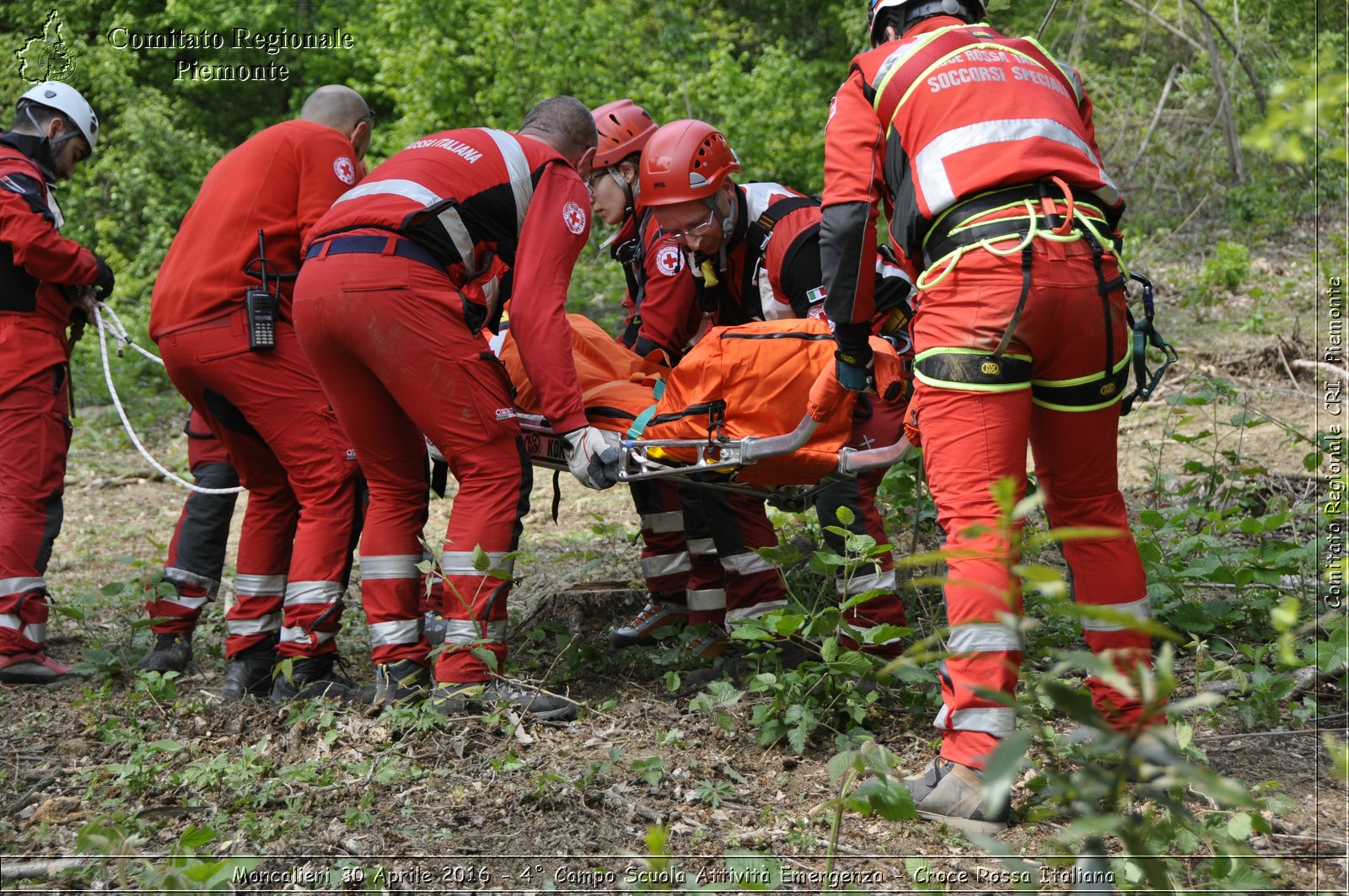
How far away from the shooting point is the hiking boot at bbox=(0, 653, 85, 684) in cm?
479

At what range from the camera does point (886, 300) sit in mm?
4328

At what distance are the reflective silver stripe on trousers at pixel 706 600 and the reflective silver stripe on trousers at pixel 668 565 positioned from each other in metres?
0.27

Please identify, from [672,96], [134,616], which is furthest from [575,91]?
[134,616]

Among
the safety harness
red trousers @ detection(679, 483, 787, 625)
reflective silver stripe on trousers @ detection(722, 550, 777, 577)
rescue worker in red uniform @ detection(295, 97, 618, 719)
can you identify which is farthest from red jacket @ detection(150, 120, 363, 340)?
the safety harness

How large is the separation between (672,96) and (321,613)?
36.8ft

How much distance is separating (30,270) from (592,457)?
2899 millimetres

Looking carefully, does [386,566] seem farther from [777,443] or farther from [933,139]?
[933,139]

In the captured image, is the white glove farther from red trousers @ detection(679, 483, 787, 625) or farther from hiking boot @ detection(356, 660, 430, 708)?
hiking boot @ detection(356, 660, 430, 708)

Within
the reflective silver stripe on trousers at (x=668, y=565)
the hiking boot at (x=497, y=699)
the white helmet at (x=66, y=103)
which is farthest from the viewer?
the reflective silver stripe on trousers at (x=668, y=565)

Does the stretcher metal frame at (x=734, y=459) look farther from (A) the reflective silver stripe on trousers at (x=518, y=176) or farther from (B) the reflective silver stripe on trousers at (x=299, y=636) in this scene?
(B) the reflective silver stripe on trousers at (x=299, y=636)

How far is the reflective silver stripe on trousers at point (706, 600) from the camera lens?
5040 mm

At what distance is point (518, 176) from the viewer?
412cm

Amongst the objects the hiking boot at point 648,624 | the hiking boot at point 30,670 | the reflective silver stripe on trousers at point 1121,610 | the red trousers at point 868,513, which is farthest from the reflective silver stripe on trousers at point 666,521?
the hiking boot at point 30,670

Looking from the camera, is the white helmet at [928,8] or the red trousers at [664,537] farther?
the red trousers at [664,537]
